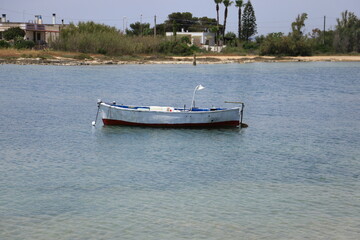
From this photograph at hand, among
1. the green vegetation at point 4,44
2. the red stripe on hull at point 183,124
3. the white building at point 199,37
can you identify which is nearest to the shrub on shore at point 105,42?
the green vegetation at point 4,44

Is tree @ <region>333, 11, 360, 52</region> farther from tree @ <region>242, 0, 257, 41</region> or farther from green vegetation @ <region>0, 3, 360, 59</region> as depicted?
tree @ <region>242, 0, 257, 41</region>

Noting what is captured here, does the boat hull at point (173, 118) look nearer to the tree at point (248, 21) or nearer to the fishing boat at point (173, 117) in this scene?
the fishing boat at point (173, 117)

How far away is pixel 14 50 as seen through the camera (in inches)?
3541

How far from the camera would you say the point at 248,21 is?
132 meters

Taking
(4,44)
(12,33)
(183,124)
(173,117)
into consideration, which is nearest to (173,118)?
(173,117)

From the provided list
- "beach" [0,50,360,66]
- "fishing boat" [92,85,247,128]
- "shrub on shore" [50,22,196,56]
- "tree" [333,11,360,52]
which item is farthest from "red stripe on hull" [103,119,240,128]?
"tree" [333,11,360,52]

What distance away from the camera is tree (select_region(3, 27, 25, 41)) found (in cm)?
10088

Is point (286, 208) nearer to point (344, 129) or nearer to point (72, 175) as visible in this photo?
point (72, 175)

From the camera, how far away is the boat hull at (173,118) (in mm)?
28812

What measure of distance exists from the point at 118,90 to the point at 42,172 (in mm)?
32399

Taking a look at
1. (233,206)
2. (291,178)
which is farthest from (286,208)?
(291,178)

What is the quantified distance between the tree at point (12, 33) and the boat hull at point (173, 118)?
76.3 meters

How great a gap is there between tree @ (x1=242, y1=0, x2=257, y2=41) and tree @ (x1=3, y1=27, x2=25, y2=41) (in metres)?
51.9

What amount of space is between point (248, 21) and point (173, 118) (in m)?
106
